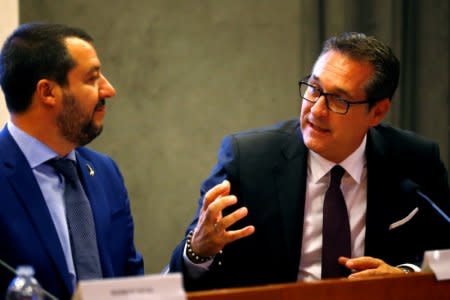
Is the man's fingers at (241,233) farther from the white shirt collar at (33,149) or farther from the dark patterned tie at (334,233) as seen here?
the white shirt collar at (33,149)

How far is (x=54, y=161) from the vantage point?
89.7 inches

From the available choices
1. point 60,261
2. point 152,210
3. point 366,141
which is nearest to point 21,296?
point 60,261

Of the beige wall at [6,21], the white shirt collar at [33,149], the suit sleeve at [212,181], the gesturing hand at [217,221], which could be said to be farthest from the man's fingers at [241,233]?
the beige wall at [6,21]

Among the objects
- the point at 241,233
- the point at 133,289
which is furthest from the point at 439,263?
the point at 133,289

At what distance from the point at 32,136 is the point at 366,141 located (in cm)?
116

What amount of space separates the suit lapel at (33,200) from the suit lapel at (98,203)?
0.15m

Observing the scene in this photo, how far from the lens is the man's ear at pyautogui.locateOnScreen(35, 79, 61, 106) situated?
227 cm

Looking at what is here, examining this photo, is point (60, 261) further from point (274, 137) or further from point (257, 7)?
point (257, 7)

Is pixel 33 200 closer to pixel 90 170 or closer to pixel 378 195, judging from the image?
pixel 90 170

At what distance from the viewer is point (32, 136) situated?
2.26 m

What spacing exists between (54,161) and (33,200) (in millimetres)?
151

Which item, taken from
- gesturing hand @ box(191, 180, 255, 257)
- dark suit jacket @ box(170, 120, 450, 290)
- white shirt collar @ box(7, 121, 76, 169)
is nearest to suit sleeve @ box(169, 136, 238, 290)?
dark suit jacket @ box(170, 120, 450, 290)

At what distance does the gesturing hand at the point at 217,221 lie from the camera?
2.15 metres

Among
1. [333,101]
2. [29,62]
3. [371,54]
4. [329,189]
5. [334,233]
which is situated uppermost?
Answer: [29,62]
